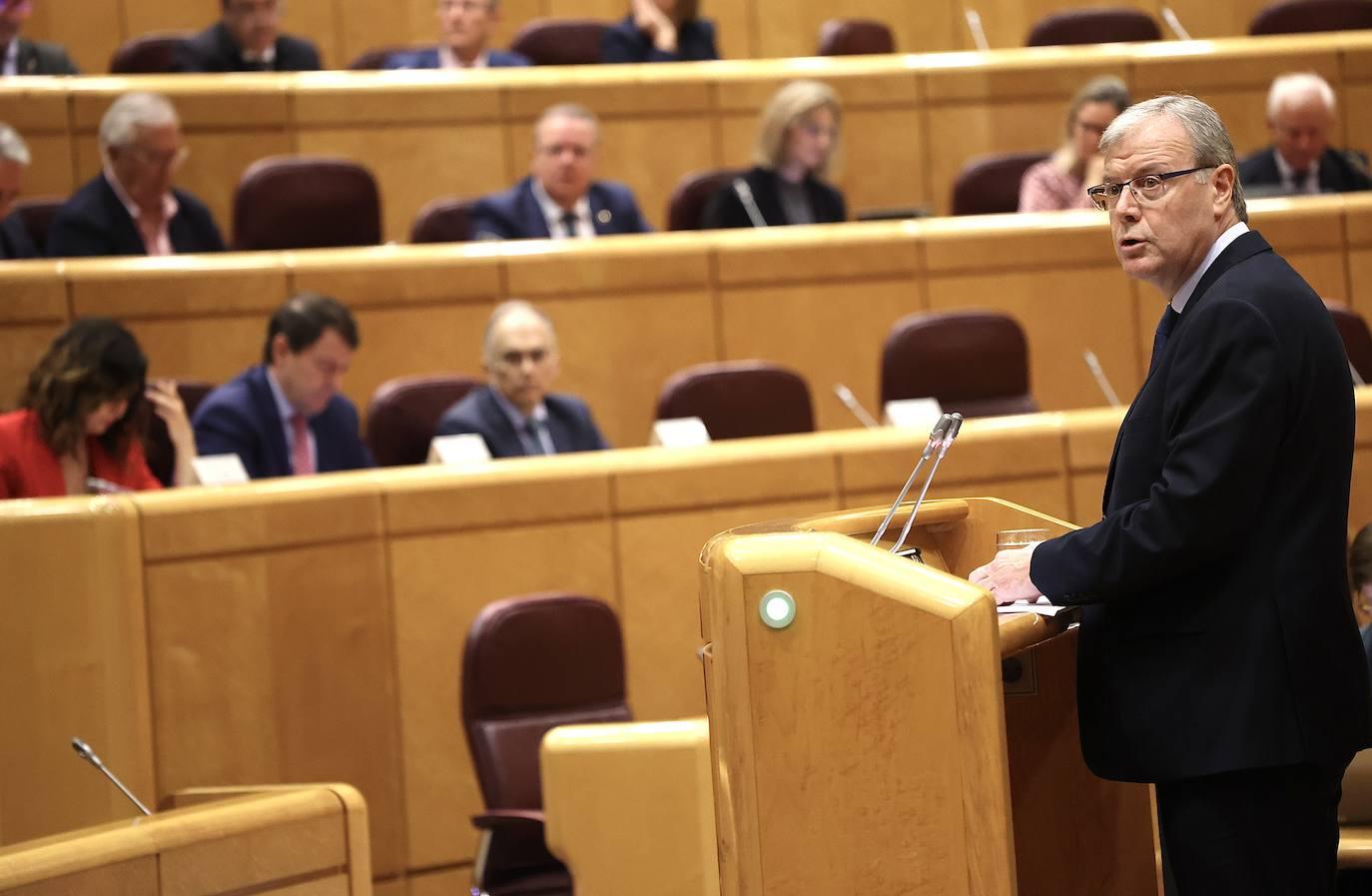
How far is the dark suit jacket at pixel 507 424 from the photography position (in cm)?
272

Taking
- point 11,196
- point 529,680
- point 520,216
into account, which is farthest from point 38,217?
point 529,680

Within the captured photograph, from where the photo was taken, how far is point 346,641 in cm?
233

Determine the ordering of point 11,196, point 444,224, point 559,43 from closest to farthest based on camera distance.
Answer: point 11,196, point 444,224, point 559,43

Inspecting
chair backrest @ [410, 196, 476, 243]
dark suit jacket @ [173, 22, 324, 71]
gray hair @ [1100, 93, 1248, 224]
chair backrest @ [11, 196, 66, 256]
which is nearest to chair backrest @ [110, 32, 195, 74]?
dark suit jacket @ [173, 22, 324, 71]

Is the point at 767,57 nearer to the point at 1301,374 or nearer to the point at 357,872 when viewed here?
the point at 357,872

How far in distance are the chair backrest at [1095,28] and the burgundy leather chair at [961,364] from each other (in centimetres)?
171

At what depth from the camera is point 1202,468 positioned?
1130mm

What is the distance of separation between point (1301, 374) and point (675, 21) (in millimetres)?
3204

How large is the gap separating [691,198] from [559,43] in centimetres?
92

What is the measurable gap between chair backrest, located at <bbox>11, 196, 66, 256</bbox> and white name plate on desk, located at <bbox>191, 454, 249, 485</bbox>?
3.58 ft

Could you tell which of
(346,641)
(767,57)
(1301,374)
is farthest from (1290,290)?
(767,57)

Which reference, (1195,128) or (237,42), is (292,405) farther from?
(1195,128)

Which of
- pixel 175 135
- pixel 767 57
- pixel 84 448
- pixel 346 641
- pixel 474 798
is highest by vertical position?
pixel 767 57

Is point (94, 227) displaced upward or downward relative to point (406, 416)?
upward
